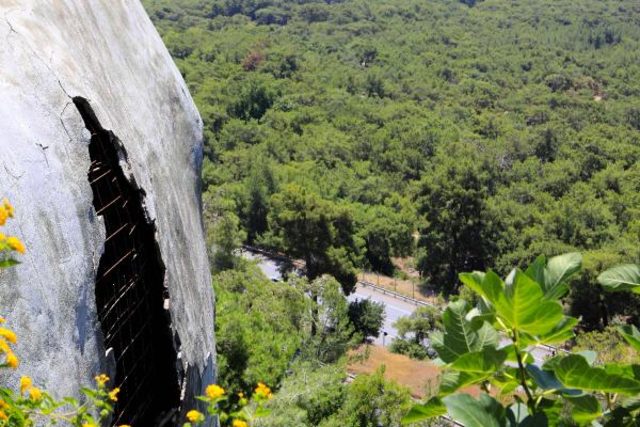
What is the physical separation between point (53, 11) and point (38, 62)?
0.74 metres

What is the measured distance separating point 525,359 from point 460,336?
0.20 m

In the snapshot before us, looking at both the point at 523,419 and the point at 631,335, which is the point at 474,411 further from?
the point at 631,335

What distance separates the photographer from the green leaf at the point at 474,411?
1.55 metres

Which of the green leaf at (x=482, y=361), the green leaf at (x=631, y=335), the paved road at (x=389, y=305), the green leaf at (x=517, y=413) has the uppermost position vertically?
the green leaf at (x=482, y=361)

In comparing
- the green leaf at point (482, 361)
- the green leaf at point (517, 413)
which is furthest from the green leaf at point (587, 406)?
the green leaf at point (482, 361)

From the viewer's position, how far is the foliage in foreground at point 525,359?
5.17 ft

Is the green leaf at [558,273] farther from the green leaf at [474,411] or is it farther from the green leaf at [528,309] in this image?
the green leaf at [474,411]

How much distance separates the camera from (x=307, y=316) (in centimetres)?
1547

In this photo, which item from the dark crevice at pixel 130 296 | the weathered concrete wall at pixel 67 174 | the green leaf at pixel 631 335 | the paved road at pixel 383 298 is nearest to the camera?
the green leaf at pixel 631 335

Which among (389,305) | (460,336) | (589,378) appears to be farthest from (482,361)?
(389,305)

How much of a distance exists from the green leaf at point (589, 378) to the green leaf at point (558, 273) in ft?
0.57

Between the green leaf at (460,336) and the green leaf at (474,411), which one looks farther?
the green leaf at (460,336)

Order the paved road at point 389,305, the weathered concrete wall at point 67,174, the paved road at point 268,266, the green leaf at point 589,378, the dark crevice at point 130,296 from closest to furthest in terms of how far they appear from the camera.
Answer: the green leaf at point 589,378 < the weathered concrete wall at point 67,174 < the dark crevice at point 130,296 < the paved road at point 389,305 < the paved road at point 268,266

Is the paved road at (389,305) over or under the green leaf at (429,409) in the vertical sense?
under
